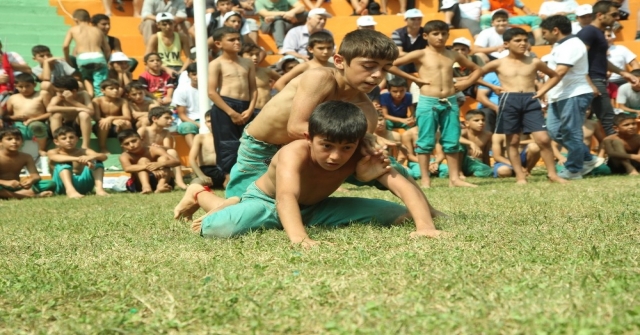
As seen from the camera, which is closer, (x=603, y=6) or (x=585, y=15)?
(x=603, y=6)

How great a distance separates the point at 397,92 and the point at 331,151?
7396 mm

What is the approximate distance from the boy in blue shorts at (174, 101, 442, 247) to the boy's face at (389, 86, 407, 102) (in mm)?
6622

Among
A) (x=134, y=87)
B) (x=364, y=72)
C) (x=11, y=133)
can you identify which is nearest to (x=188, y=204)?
(x=364, y=72)

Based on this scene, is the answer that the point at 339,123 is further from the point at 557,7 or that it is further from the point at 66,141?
the point at 557,7

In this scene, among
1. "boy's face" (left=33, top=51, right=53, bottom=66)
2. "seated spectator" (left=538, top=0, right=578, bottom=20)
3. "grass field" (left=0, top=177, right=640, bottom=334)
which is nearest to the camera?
"grass field" (left=0, top=177, right=640, bottom=334)

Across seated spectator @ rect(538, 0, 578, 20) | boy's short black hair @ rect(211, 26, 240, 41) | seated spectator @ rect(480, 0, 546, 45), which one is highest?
boy's short black hair @ rect(211, 26, 240, 41)

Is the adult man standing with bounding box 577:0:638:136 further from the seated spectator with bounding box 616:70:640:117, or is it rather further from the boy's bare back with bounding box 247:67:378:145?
the boy's bare back with bounding box 247:67:378:145

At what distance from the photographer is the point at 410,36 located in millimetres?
12227

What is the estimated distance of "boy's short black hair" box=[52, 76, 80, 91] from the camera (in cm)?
1088

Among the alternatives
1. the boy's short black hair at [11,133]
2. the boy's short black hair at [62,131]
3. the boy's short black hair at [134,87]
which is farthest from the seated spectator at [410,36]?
the boy's short black hair at [11,133]

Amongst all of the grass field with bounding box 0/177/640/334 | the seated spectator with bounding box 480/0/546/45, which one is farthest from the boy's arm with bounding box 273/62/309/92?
the seated spectator with bounding box 480/0/546/45

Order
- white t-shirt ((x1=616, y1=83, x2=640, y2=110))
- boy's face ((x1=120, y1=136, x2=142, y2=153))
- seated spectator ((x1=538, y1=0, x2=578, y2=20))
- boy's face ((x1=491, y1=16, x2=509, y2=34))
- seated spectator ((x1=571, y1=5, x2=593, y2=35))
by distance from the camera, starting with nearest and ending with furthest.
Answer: boy's face ((x1=120, y1=136, x2=142, y2=153)) → seated spectator ((x1=571, y1=5, x2=593, y2=35)) → white t-shirt ((x1=616, y1=83, x2=640, y2=110)) → boy's face ((x1=491, y1=16, x2=509, y2=34)) → seated spectator ((x1=538, y1=0, x2=578, y2=20))

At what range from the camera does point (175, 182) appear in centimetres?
1056

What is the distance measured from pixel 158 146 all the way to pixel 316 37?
99.1 inches
